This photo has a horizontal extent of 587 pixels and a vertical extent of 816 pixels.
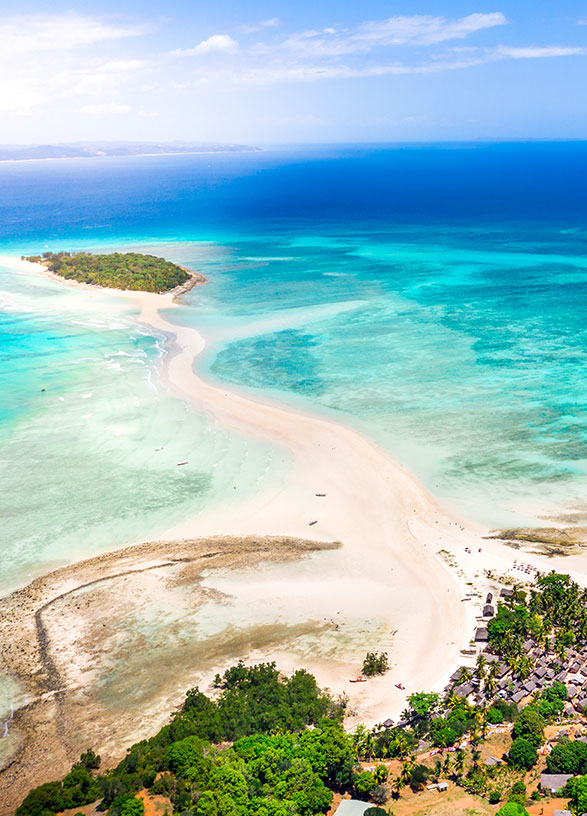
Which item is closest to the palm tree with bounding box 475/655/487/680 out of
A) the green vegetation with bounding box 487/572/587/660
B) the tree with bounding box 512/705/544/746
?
the green vegetation with bounding box 487/572/587/660

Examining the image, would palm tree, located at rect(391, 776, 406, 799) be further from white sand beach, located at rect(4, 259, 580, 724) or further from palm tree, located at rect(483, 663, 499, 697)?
palm tree, located at rect(483, 663, 499, 697)

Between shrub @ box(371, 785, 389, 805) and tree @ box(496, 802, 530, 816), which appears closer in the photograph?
tree @ box(496, 802, 530, 816)

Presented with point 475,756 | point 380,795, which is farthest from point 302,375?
point 380,795

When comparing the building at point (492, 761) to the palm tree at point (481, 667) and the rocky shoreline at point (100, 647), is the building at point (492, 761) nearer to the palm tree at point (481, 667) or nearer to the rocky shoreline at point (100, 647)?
the palm tree at point (481, 667)

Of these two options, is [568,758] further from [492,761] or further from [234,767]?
[234,767]

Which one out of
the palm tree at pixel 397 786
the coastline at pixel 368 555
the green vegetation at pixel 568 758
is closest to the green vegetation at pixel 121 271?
the coastline at pixel 368 555

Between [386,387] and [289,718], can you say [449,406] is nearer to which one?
[386,387]
